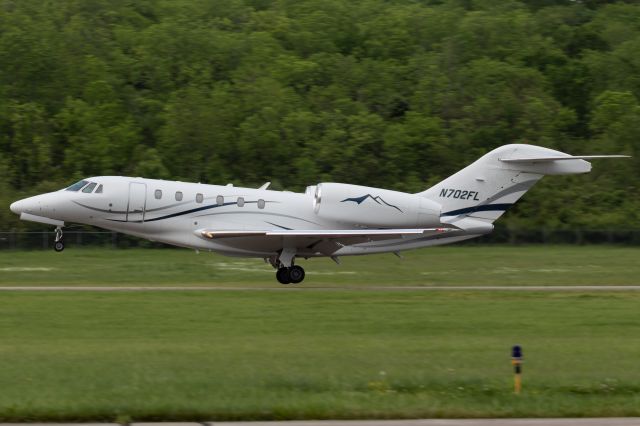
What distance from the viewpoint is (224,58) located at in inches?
3027

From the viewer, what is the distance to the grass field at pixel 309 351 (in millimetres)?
13784

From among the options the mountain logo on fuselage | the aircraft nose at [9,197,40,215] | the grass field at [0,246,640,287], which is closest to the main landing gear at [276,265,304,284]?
the grass field at [0,246,640,287]

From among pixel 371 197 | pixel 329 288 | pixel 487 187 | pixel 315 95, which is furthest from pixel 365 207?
pixel 315 95

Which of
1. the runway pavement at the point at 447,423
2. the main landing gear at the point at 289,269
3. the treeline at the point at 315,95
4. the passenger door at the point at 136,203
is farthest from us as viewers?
the treeline at the point at 315,95

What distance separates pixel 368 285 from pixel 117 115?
3754 centimetres

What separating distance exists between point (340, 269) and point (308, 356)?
20758mm

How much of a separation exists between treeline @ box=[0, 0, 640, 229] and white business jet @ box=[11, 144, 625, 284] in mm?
19618

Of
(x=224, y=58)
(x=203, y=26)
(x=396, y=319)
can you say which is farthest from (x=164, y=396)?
(x=203, y=26)

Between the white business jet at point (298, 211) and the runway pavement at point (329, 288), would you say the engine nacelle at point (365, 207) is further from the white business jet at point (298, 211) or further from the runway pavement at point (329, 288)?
the runway pavement at point (329, 288)

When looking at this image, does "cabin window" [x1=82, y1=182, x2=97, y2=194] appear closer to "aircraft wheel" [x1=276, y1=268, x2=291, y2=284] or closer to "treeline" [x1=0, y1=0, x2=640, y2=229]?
"aircraft wheel" [x1=276, y1=268, x2=291, y2=284]

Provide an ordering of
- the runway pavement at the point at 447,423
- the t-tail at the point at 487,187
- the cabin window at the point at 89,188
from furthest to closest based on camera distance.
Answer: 1. the t-tail at the point at 487,187
2. the cabin window at the point at 89,188
3. the runway pavement at the point at 447,423

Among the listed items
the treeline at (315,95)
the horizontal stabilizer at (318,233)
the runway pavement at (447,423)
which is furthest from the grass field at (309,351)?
the treeline at (315,95)

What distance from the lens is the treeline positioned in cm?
6291

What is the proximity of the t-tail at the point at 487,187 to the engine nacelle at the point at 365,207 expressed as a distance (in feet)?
4.03
